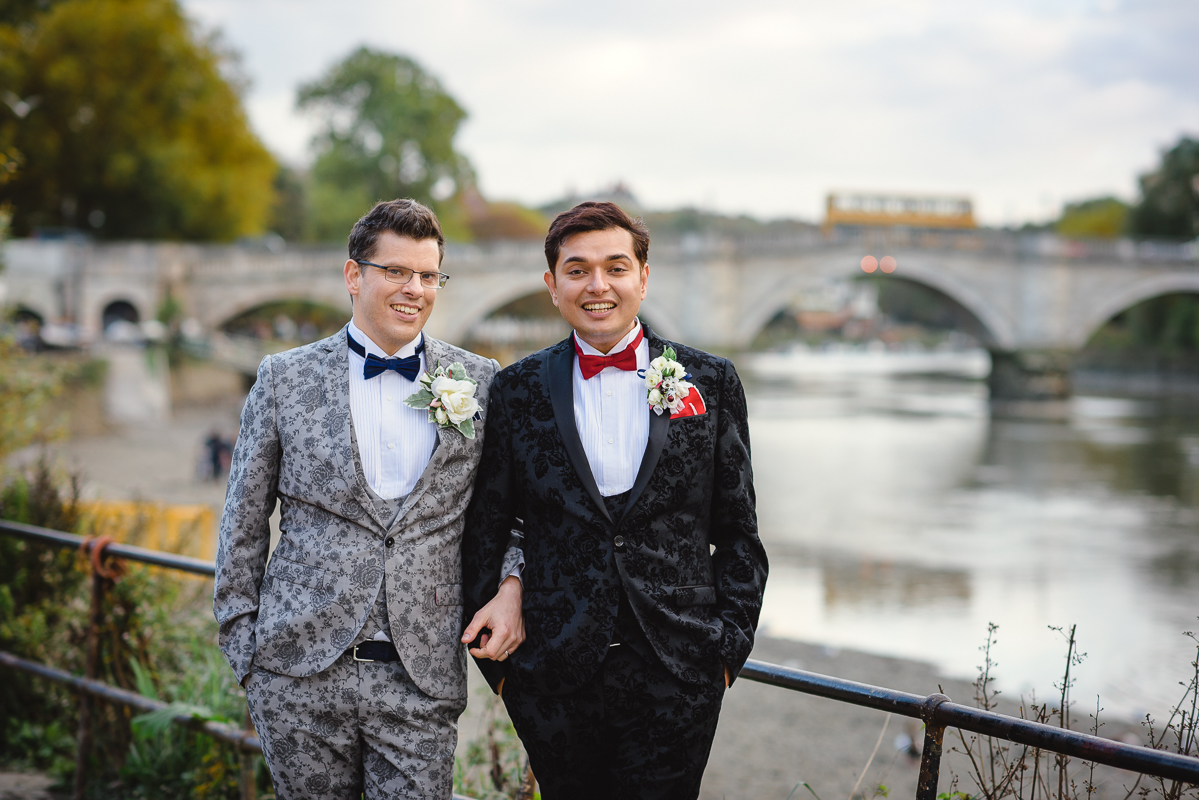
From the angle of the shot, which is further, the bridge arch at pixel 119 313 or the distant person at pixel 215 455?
the bridge arch at pixel 119 313

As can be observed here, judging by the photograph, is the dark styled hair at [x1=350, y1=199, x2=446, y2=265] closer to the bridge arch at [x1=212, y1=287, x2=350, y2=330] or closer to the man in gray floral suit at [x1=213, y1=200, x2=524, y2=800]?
the man in gray floral suit at [x1=213, y1=200, x2=524, y2=800]

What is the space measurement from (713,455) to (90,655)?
2.25 metres

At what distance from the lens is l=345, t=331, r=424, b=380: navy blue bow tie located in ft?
6.91

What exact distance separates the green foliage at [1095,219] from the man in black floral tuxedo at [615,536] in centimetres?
5049

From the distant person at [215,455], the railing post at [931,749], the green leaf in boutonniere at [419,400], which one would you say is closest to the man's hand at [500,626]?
the green leaf in boutonniere at [419,400]

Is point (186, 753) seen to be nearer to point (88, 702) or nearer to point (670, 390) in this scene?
point (88, 702)

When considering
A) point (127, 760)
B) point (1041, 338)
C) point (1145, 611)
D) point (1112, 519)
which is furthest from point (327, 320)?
point (127, 760)

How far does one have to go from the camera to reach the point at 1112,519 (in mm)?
15523

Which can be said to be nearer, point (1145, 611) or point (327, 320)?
point (1145, 611)

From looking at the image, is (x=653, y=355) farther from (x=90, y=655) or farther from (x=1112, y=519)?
(x=1112, y=519)

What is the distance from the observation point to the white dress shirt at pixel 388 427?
208cm

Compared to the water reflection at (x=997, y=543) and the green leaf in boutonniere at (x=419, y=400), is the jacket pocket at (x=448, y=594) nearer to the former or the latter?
the green leaf in boutonniere at (x=419, y=400)

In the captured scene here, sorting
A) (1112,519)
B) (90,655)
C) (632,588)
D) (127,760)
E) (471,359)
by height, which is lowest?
(1112,519)

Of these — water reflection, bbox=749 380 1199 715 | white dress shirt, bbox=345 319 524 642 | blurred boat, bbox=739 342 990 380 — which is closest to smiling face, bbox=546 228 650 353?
white dress shirt, bbox=345 319 524 642
